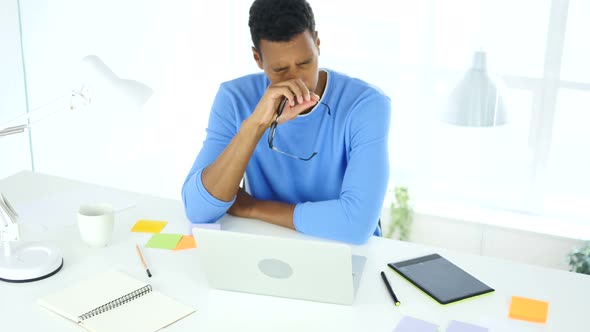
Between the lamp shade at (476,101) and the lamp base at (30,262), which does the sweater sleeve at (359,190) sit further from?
the lamp shade at (476,101)

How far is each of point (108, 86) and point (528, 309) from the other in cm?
107

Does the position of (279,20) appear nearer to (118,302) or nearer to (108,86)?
(108,86)

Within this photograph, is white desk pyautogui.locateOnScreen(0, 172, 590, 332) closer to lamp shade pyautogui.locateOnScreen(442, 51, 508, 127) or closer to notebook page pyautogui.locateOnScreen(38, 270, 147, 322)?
notebook page pyautogui.locateOnScreen(38, 270, 147, 322)

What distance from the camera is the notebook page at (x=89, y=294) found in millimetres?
1451

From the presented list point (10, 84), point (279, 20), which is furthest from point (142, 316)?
point (10, 84)

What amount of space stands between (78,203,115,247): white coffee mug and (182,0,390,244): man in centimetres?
23

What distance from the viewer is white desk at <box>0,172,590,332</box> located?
1416 millimetres

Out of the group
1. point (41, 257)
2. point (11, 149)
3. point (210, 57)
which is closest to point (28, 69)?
point (11, 149)

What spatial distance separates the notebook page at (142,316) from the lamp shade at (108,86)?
0.45 m

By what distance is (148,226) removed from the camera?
74.4 inches

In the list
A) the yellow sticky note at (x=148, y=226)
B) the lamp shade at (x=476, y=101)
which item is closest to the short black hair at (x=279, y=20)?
the yellow sticky note at (x=148, y=226)

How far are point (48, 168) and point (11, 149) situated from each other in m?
0.33

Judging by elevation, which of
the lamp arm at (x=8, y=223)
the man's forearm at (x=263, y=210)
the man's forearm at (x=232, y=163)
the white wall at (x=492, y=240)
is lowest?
the white wall at (x=492, y=240)

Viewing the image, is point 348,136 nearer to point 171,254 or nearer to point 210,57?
point 171,254
